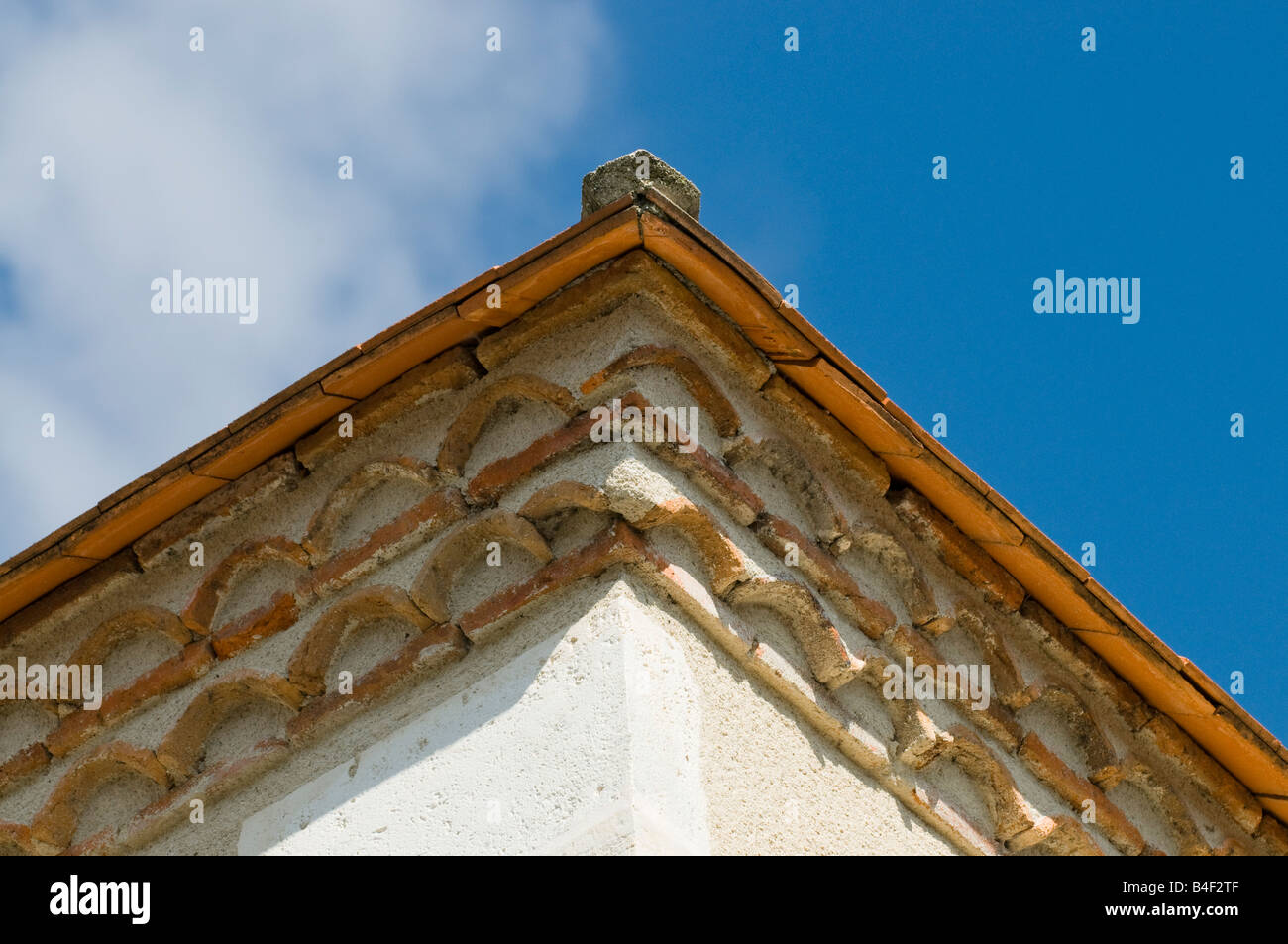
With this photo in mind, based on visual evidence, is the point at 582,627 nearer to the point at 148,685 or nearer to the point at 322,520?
the point at 322,520

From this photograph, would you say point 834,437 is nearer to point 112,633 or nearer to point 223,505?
point 223,505

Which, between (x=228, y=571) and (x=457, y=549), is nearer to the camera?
(x=457, y=549)

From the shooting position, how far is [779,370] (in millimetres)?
4340

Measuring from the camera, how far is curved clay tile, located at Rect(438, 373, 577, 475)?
4160mm

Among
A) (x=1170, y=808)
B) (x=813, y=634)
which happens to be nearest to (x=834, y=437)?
(x=813, y=634)

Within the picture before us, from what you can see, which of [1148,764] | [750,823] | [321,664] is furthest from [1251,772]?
[321,664]

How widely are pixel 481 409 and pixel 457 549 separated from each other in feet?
1.23

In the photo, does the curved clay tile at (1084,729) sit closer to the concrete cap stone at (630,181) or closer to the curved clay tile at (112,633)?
the concrete cap stone at (630,181)

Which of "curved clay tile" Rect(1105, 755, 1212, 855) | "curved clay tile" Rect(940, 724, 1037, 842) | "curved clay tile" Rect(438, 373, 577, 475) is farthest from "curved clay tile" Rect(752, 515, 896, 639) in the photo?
"curved clay tile" Rect(1105, 755, 1212, 855)

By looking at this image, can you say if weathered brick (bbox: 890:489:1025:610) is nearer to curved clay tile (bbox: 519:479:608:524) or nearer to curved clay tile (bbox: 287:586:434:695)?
curved clay tile (bbox: 519:479:608:524)

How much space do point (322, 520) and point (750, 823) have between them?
1.35 metres

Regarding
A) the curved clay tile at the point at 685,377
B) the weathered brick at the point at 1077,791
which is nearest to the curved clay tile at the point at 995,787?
the weathered brick at the point at 1077,791

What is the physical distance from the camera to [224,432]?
4.37m

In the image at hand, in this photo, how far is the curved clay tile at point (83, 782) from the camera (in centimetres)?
423
